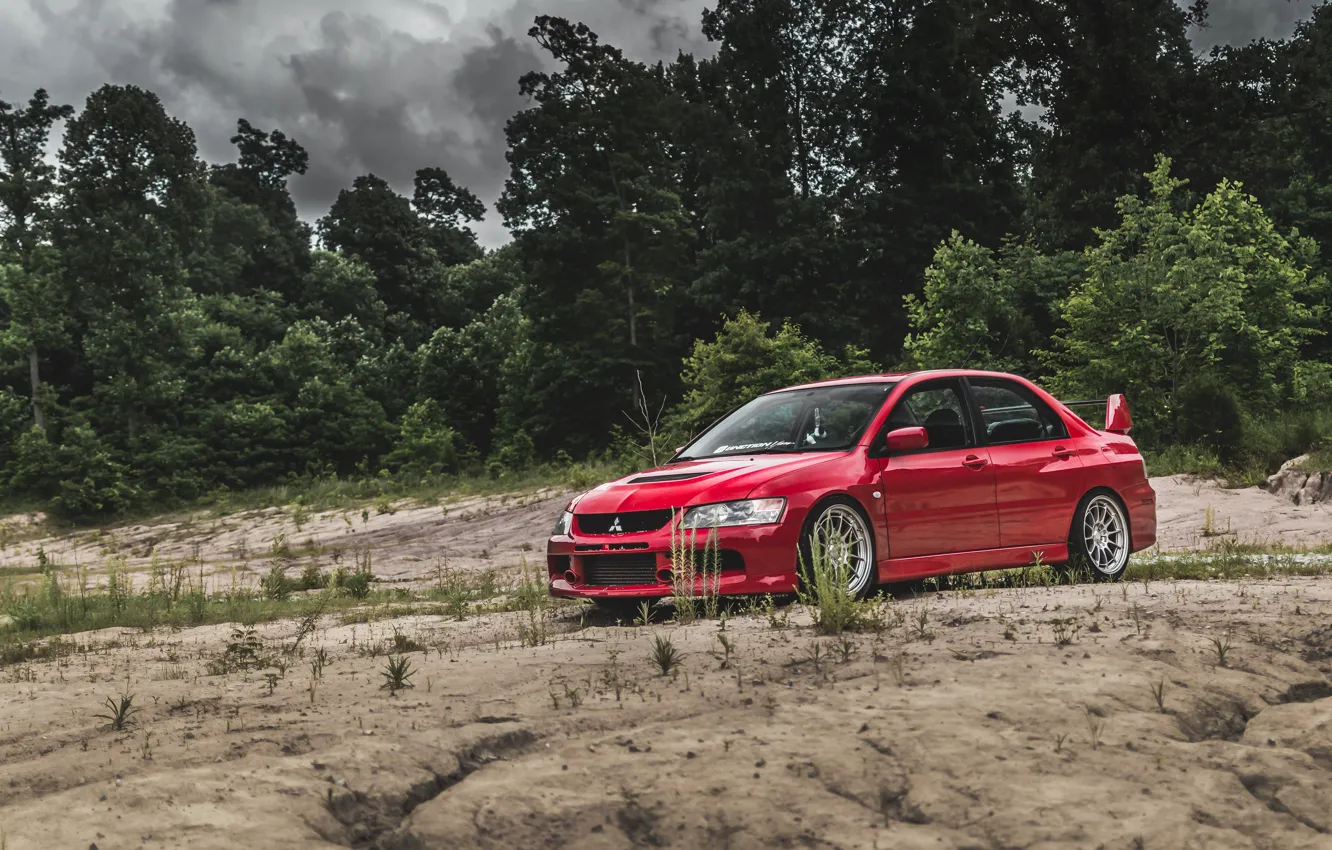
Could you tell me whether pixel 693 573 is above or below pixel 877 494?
below

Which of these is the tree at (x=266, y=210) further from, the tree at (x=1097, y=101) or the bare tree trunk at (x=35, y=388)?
the tree at (x=1097, y=101)

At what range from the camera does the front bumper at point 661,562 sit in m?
8.35

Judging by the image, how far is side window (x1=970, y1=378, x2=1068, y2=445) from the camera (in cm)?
1010

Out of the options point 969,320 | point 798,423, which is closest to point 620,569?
point 798,423

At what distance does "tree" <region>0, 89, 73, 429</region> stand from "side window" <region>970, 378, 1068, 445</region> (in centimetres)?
4079

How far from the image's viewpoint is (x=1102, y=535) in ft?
34.4

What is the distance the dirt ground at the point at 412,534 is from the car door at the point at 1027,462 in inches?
197

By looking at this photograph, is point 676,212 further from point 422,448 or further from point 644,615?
point 644,615

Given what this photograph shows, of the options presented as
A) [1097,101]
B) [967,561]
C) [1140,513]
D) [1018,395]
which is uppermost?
[1097,101]

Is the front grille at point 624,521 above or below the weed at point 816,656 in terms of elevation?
above

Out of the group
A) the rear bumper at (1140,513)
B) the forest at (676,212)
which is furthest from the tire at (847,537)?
the forest at (676,212)

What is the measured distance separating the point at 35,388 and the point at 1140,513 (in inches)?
1722

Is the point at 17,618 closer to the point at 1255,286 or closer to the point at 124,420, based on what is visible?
the point at 1255,286

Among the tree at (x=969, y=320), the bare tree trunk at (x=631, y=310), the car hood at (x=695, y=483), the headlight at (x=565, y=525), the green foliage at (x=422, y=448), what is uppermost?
the bare tree trunk at (x=631, y=310)
